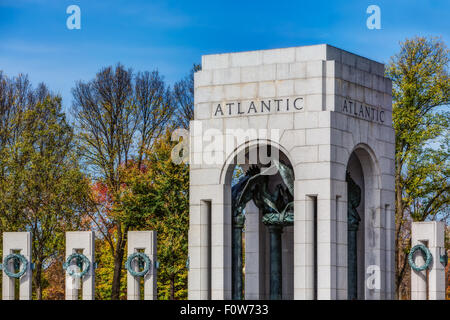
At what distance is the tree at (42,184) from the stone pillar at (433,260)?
22.7 meters

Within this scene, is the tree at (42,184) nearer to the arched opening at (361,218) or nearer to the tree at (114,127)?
the tree at (114,127)

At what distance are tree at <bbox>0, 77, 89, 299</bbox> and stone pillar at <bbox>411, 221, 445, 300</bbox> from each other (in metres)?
22.7

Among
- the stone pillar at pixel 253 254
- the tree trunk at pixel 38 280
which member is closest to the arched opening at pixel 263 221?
the stone pillar at pixel 253 254

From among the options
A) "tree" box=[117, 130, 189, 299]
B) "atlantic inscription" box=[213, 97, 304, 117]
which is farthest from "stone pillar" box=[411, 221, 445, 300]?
"tree" box=[117, 130, 189, 299]

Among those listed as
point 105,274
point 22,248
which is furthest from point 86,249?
point 105,274

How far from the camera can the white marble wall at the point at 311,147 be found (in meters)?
36.0

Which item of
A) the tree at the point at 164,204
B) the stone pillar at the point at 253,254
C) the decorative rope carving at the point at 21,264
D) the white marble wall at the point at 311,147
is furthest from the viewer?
the tree at the point at 164,204

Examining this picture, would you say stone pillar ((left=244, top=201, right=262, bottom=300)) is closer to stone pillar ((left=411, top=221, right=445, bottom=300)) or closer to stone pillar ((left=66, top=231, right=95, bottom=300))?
stone pillar ((left=411, top=221, right=445, bottom=300))

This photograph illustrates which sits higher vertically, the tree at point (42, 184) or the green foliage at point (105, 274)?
the tree at point (42, 184)

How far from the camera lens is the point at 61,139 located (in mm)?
62688

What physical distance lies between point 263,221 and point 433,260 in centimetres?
659
